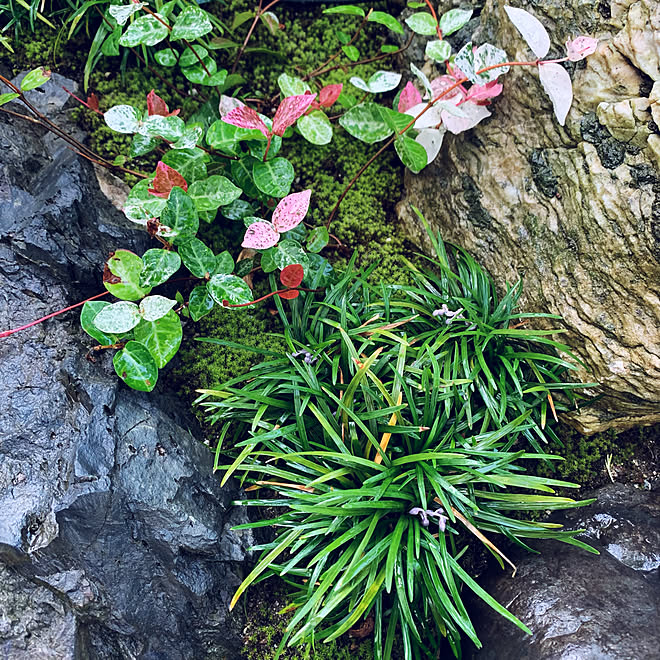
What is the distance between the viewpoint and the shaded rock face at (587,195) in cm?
192

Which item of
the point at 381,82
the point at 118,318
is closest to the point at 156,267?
the point at 118,318

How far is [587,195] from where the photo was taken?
2.04m

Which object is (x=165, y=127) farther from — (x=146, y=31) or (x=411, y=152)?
(x=411, y=152)

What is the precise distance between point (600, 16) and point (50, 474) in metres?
2.62

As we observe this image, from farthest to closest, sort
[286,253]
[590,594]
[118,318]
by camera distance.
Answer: [286,253] < [590,594] < [118,318]

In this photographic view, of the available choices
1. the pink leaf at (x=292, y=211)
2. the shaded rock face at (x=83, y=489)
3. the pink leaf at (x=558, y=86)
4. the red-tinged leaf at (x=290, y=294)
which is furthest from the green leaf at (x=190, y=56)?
the pink leaf at (x=558, y=86)

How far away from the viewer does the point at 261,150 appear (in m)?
2.23

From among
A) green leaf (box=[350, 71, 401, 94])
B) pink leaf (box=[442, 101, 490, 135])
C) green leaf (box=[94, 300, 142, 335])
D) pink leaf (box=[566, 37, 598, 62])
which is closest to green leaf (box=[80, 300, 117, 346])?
green leaf (box=[94, 300, 142, 335])

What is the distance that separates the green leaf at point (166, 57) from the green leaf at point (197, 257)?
1.00 m

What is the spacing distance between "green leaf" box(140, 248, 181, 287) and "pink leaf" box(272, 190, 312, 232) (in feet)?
1.38

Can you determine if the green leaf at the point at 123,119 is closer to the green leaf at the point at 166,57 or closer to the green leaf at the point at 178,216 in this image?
the green leaf at the point at 178,216

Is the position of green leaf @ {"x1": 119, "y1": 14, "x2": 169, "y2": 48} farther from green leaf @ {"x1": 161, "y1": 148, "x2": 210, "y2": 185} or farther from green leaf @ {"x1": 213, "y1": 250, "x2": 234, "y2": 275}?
green leaf @ {"x1": 213, "y1": 250, "x2": 234, "y2": 275}

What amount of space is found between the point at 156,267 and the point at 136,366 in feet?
1.20

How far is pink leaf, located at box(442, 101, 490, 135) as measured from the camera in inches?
88.9
